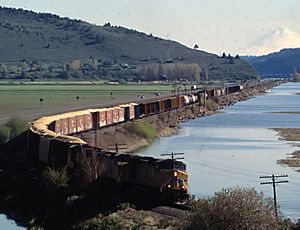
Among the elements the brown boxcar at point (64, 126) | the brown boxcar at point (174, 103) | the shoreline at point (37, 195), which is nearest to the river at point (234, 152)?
the brown boxcar at point (174, 103)

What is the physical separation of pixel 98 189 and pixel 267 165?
22220 millimetres

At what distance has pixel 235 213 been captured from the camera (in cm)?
2647

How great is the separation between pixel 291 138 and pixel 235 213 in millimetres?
58640

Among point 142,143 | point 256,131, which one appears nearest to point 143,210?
point 142,143

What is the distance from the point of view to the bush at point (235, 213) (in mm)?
26250

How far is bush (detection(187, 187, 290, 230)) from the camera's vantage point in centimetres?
2625

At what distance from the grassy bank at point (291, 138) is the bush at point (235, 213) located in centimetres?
3068

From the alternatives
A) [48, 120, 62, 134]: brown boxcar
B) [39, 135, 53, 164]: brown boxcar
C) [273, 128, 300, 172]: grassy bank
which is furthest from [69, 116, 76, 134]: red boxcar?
[273, 128, 300, 172]: grassy bank

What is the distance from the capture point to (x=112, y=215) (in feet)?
110

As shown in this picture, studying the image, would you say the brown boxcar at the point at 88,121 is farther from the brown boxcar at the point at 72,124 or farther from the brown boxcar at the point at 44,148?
the brown boxcar at the point at 44,148

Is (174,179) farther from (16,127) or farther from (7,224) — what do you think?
(16,127)

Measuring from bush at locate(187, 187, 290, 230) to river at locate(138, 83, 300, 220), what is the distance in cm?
1021

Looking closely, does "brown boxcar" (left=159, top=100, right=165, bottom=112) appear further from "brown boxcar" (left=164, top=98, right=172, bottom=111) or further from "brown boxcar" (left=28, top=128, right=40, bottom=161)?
"brown boxcar" (left=28, top=128, right=40, bottom=161)

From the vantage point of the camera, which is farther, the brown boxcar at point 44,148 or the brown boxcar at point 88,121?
the brown boxcar at point 88,121
